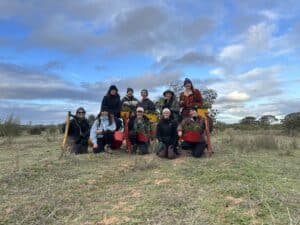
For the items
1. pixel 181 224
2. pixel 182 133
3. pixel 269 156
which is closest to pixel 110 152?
pixel 182 133

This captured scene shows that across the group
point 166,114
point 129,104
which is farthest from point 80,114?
point 166,114

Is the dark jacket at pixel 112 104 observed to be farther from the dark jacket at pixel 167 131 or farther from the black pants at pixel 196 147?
the black pants at pixel 196 147

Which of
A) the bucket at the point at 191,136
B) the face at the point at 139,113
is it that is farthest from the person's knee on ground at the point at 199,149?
the face at the point at 139,113

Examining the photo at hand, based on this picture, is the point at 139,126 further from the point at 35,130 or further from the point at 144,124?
the point at 35,130

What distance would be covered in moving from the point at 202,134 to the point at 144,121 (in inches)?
59.9

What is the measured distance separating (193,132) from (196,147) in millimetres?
323

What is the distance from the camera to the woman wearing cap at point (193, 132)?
34.7ft

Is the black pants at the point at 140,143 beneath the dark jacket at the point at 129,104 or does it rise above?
beneath

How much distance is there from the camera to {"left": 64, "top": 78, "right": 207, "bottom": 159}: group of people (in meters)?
10.7

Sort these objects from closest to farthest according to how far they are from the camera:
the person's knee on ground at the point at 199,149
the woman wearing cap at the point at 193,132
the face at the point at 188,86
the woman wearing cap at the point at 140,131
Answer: the person's knee on ground at the point at 199,149, the woman wearing cap at the point at 193,132, the face at the point at 188,86, the woman wearing cap at the point at 140,131

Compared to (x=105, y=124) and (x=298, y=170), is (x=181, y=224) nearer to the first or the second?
(x=298, y=170)

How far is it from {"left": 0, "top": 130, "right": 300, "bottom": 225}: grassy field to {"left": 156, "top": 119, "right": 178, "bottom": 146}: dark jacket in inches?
20.8

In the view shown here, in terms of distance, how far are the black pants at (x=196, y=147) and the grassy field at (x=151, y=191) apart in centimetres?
24

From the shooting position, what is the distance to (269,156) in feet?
36.4
